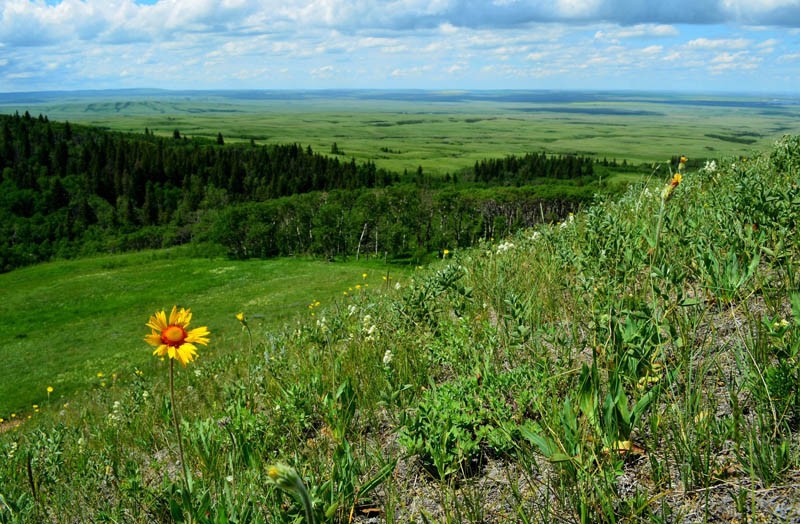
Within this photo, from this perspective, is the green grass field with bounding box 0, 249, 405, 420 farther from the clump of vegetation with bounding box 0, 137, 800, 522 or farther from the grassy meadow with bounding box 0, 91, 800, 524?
the clump of vegetation with bounding box 0, 137, 800, 522

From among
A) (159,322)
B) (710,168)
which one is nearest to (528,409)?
(159,322)

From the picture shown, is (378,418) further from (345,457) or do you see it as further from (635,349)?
(635,349)

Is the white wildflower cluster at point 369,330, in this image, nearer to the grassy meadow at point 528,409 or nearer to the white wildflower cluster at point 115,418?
the grassy meadow at point 528,409

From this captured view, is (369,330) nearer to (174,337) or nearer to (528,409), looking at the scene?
(528,409)

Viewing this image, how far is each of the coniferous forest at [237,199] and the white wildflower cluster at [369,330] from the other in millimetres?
69910

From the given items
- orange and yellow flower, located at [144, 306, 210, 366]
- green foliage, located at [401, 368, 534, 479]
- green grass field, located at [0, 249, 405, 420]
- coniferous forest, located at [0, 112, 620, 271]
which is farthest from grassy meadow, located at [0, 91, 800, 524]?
coniferous forest, located at [0, 112, 620, 271]

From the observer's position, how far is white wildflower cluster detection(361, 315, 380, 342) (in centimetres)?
486

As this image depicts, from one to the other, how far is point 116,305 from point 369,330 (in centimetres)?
5458

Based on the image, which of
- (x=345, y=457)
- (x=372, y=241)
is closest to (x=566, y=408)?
(x=345, y=457)

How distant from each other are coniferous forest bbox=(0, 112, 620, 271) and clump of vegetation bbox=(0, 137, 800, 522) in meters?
70.8

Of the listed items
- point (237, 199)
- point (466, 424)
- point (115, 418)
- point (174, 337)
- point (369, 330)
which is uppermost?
point (174, 337)

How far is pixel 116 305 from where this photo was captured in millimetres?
51781

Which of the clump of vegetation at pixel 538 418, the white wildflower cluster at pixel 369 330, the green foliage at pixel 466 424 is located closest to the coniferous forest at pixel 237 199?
the white wildflower cluster at pixel 369 330

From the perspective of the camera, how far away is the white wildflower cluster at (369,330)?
15.9 feet
